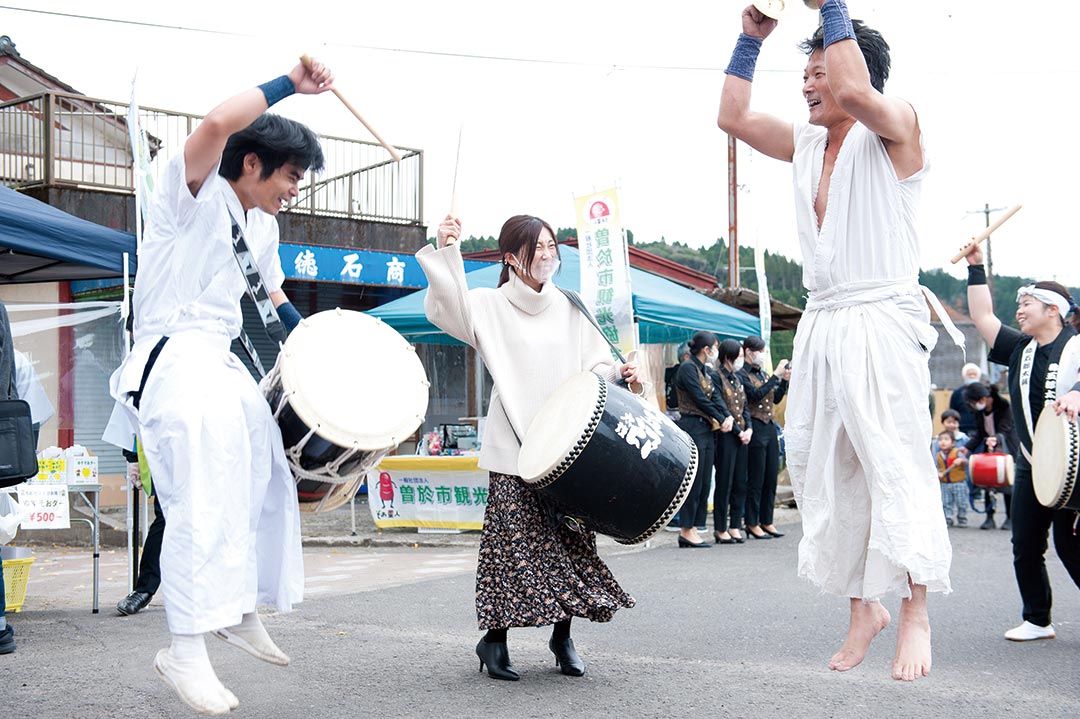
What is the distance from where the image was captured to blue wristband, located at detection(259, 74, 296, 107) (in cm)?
330

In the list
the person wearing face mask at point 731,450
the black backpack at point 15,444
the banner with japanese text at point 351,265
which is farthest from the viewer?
the banner with japanese text at point 351,265

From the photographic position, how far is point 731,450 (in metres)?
10.3

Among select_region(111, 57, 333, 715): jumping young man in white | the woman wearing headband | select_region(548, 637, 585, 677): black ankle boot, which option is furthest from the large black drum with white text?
the woman wearing headband

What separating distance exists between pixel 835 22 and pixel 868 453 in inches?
49.2

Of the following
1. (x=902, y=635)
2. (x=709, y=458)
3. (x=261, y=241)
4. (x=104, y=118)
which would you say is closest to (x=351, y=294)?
(x=104, y=118)

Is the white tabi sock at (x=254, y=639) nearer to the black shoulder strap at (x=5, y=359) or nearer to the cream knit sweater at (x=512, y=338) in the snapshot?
the cream knit sweater at (x=512, y=338)

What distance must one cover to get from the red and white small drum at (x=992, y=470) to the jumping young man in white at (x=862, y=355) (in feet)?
25.8

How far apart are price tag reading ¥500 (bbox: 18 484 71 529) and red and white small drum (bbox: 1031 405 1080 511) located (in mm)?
5072

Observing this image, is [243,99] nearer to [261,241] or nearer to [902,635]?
[261,241]

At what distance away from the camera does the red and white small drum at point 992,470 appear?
34.6 feet

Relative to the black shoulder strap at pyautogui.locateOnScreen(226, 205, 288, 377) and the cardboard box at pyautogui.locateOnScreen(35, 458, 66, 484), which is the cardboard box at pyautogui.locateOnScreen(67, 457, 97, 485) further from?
the black shoulder strap at pyautogui.locateOnScreen(226, 205, 288, 377)

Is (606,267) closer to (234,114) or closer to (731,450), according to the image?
(731,450)

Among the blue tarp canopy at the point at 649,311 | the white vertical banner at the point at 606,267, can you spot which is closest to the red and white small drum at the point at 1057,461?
the white vertical banner at the point at 606,267

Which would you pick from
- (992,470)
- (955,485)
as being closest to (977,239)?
(992,470)
